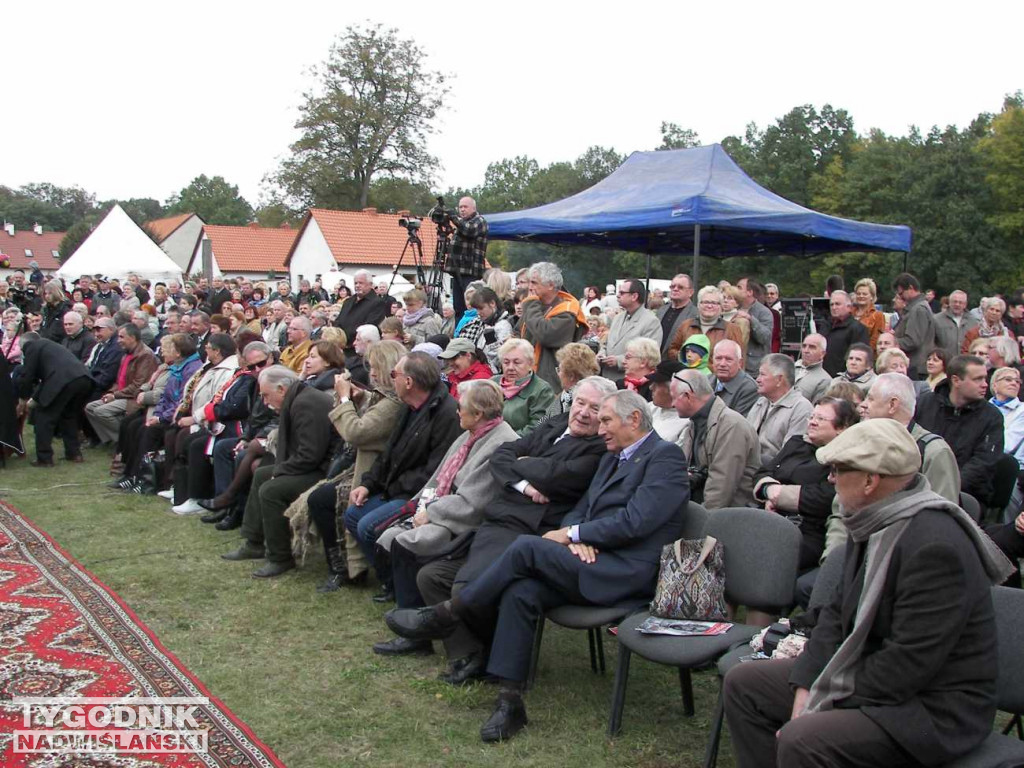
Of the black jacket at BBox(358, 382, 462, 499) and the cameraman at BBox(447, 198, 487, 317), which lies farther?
the cameraman at BBox(447, 198, 487, 317)

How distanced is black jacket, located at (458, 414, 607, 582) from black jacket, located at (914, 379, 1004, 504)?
2.08 metres

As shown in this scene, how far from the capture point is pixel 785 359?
17.1 ft

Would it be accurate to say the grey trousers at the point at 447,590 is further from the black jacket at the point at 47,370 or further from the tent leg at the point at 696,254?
the black jacket at the point at 47,370

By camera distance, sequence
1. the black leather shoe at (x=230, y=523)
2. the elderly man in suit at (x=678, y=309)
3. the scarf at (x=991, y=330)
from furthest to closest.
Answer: the scarf at (x=991, y=330)
the elderly man in suit at (x=678, y=309)
the black leather shoe at (x=230, y=523)

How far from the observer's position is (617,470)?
13.8ft

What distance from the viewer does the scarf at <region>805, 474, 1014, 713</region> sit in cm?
253

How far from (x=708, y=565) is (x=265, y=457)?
413 cm

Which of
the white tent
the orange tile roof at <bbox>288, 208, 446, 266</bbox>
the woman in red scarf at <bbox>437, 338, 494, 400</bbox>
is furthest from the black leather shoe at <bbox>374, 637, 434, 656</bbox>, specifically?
the orange tile roof at <bbox>288, 208, 446, 266</bbox>

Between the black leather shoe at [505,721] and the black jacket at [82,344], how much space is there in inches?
353

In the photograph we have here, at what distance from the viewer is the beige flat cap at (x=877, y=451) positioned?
259 centimetres

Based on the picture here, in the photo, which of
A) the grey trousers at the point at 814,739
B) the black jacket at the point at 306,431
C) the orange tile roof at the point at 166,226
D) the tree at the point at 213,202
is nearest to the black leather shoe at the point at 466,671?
the grey trousers at the point at 814,739

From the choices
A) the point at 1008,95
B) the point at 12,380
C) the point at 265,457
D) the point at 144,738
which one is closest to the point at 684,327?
the point at 265,457

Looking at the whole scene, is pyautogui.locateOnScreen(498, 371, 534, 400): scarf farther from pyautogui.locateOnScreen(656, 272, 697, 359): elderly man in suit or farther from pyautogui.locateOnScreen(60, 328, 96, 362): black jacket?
pyautogui.locateOnScreen(60, 328, 96, 362): black jacket

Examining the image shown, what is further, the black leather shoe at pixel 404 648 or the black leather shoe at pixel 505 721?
the black leather shoe at pixel 404 648
